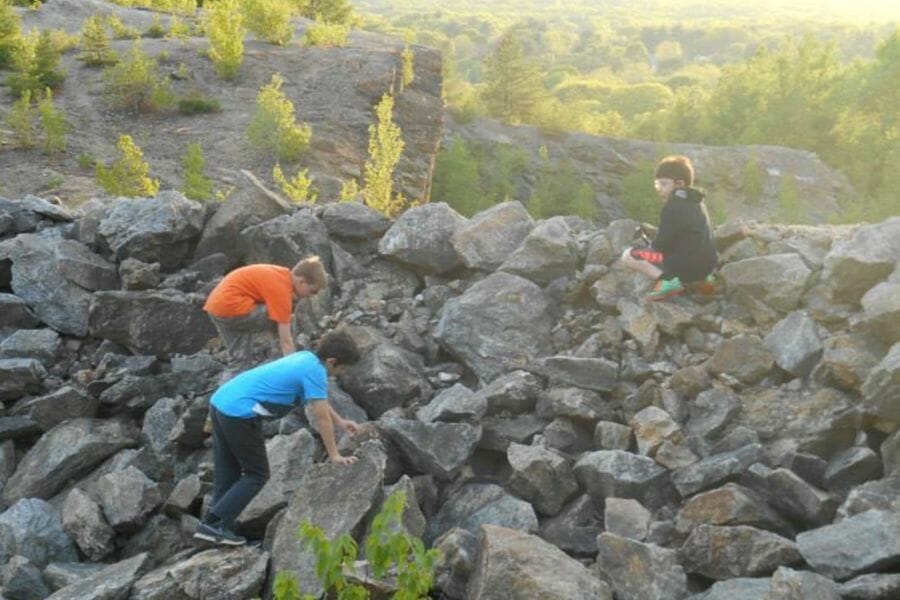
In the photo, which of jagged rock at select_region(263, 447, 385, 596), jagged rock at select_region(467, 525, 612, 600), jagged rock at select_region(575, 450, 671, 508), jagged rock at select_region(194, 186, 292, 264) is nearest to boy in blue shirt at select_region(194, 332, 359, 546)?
jagged rock at select_region(263, 447, 385, 596)

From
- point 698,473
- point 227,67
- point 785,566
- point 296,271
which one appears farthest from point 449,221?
point 227,67

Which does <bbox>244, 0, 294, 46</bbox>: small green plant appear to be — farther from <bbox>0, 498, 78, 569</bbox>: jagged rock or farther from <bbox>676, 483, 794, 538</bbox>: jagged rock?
<bbox>676, 483, 794, 538</bbox>: jagged rock

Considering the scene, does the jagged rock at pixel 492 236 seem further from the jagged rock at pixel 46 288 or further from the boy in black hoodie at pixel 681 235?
the jagged rock at pixel 46 288

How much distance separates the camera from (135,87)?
21172mm

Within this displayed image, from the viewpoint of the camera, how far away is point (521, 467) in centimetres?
641

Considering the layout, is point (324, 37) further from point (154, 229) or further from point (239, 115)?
point (154, 229)

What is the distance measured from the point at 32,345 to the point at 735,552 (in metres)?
6.87

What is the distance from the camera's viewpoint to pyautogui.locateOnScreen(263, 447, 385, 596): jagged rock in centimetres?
565

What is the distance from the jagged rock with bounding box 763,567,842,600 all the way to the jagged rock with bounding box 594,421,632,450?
6.74 feet

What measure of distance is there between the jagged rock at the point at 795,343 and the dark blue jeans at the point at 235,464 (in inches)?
166

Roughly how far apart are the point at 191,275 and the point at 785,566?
660 cm

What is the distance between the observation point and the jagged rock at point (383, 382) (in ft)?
24.8

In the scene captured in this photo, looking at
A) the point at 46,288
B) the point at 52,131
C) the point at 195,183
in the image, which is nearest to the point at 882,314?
the point at 46,288

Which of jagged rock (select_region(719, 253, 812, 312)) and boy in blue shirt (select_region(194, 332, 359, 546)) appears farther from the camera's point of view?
jagged rock (select_region(719, 253, 812, 312))
